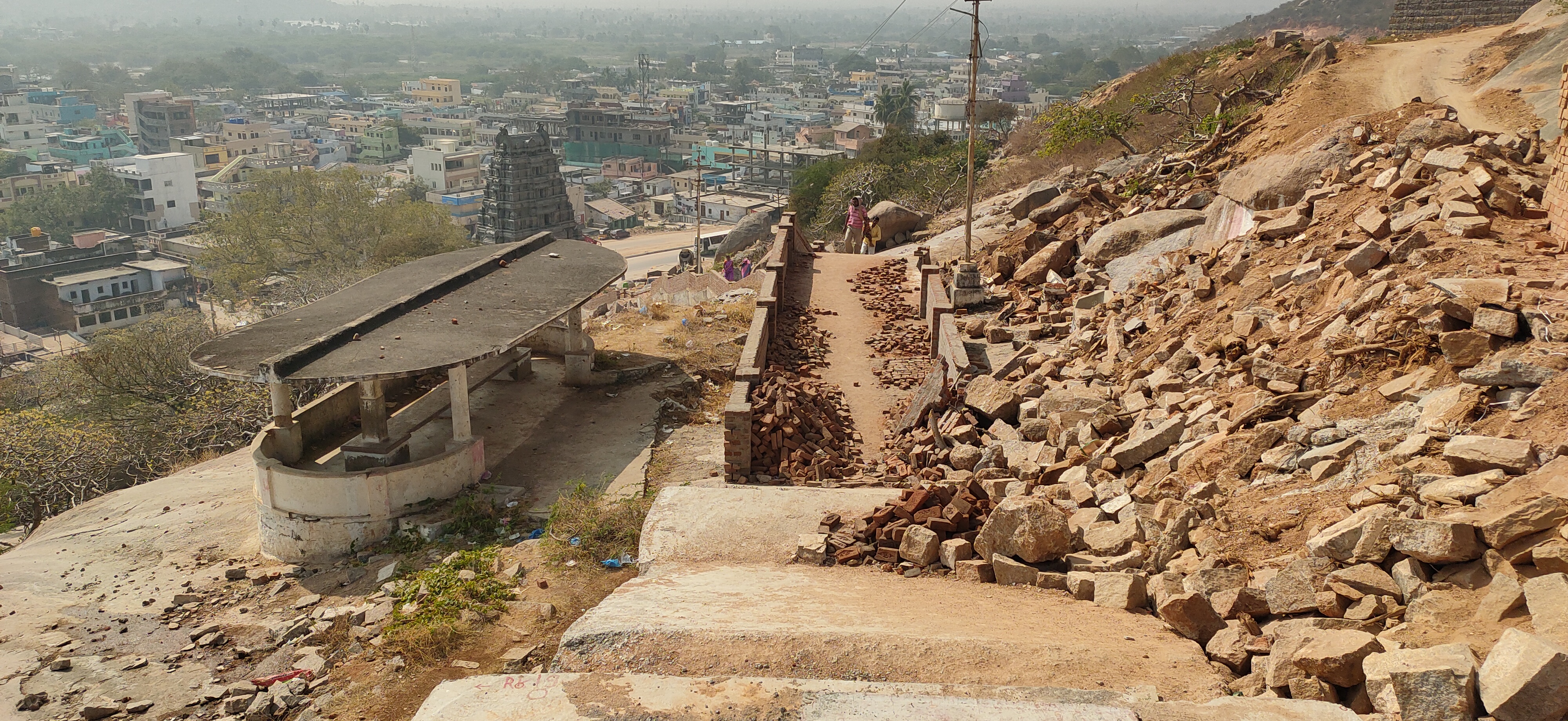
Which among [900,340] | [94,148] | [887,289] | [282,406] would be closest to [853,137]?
[94,148]

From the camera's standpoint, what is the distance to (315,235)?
3978 cm

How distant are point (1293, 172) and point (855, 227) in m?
11.3

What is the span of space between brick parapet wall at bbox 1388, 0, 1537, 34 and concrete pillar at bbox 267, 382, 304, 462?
98.1 feet

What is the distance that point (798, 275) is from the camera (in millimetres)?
17297

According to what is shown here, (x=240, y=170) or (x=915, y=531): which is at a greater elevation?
(x=915, y=531)

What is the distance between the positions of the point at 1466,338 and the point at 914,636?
4188 millimetres

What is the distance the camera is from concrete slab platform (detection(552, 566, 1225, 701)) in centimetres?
498

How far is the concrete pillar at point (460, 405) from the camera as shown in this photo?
12313 millimetres

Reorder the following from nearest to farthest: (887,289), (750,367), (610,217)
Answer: (750,367) < (887,289) < (610,217)

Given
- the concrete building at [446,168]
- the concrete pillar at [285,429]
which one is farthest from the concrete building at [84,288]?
the concrete pillar at [285,429]

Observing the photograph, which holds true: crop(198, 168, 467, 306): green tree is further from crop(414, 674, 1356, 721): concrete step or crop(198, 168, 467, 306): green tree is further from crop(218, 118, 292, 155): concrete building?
crop(218, 118, 292, 155): concrete building

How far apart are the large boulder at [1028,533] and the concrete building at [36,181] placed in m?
81.4

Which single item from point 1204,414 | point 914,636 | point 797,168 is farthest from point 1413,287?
point 797,168

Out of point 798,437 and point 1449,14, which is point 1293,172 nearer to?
point 798,437
